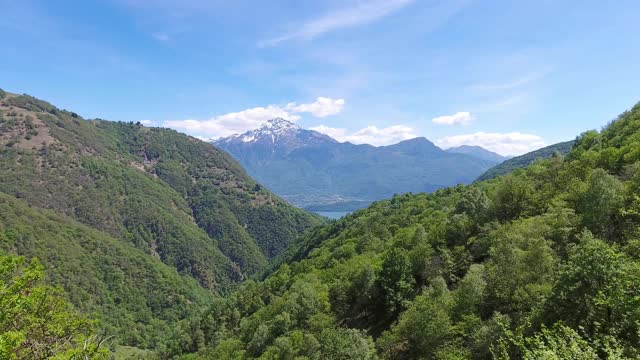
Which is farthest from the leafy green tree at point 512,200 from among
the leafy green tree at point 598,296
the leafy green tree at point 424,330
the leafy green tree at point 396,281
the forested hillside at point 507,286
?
the leafy green tree at point 598,296

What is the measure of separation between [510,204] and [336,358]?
37.4 meters

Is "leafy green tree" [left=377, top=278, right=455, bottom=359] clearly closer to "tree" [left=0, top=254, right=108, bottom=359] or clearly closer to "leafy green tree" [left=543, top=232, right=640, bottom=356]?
"leafy green tree" [left=543, top=232, right=640, bottom=356]

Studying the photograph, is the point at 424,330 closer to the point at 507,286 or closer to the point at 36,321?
the point at 507,286

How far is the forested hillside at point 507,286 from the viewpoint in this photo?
78.9 ft

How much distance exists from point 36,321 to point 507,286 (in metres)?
37.7

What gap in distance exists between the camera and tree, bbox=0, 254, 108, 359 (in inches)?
695

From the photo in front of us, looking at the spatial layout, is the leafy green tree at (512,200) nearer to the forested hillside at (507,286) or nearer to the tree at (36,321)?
the forested hillside at (507,286)

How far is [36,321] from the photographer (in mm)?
20031

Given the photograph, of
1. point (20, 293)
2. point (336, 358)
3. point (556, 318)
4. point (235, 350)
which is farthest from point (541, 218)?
point (235, 350)

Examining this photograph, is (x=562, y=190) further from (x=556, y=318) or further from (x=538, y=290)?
(x=556, y=318)

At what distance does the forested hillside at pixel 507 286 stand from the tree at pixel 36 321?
2038 centimetres

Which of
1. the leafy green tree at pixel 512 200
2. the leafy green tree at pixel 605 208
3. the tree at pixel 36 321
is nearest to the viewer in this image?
the tree at pixel 36 321

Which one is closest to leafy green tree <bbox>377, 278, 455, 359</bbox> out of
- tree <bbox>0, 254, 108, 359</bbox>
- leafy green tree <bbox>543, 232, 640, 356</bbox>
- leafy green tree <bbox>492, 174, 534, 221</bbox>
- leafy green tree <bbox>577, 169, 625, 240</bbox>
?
leafy green tree <bbox>543, 232, 640, 356</bbox>

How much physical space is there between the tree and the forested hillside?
66.9 feet
